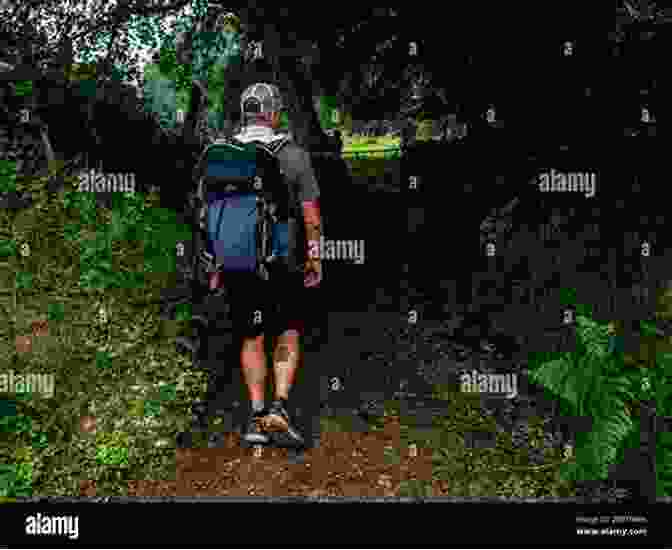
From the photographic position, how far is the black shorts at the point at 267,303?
3691 millimetres

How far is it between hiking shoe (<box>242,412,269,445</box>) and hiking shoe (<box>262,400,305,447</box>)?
3 cm

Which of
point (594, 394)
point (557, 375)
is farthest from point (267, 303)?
point (594, 394)

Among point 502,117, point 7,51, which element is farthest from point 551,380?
point 7,51

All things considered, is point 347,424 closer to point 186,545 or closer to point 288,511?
point 288,511

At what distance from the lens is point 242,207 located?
3.45 meters

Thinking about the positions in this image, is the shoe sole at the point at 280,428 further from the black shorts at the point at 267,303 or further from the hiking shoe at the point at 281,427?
the black shorts at the point at 267,303

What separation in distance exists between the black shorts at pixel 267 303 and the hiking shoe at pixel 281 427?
48 centimetres

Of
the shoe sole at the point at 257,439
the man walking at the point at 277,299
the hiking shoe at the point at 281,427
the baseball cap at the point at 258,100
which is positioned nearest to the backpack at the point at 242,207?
the man walking at the point at 277,299

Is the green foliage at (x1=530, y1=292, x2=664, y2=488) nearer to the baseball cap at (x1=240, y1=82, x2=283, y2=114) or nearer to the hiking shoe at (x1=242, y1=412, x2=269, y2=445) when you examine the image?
the hiking shoe at (x1=242, y1=412, x2=269, y2=445)

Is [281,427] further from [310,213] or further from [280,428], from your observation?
[310,213]

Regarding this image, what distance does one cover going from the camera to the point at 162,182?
5.85m

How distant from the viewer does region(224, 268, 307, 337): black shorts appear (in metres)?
3.69

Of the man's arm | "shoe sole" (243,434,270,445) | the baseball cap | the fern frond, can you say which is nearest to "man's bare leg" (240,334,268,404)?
"shoe sole" (243,434,270,445)

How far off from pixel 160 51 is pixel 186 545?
360 centimetres
